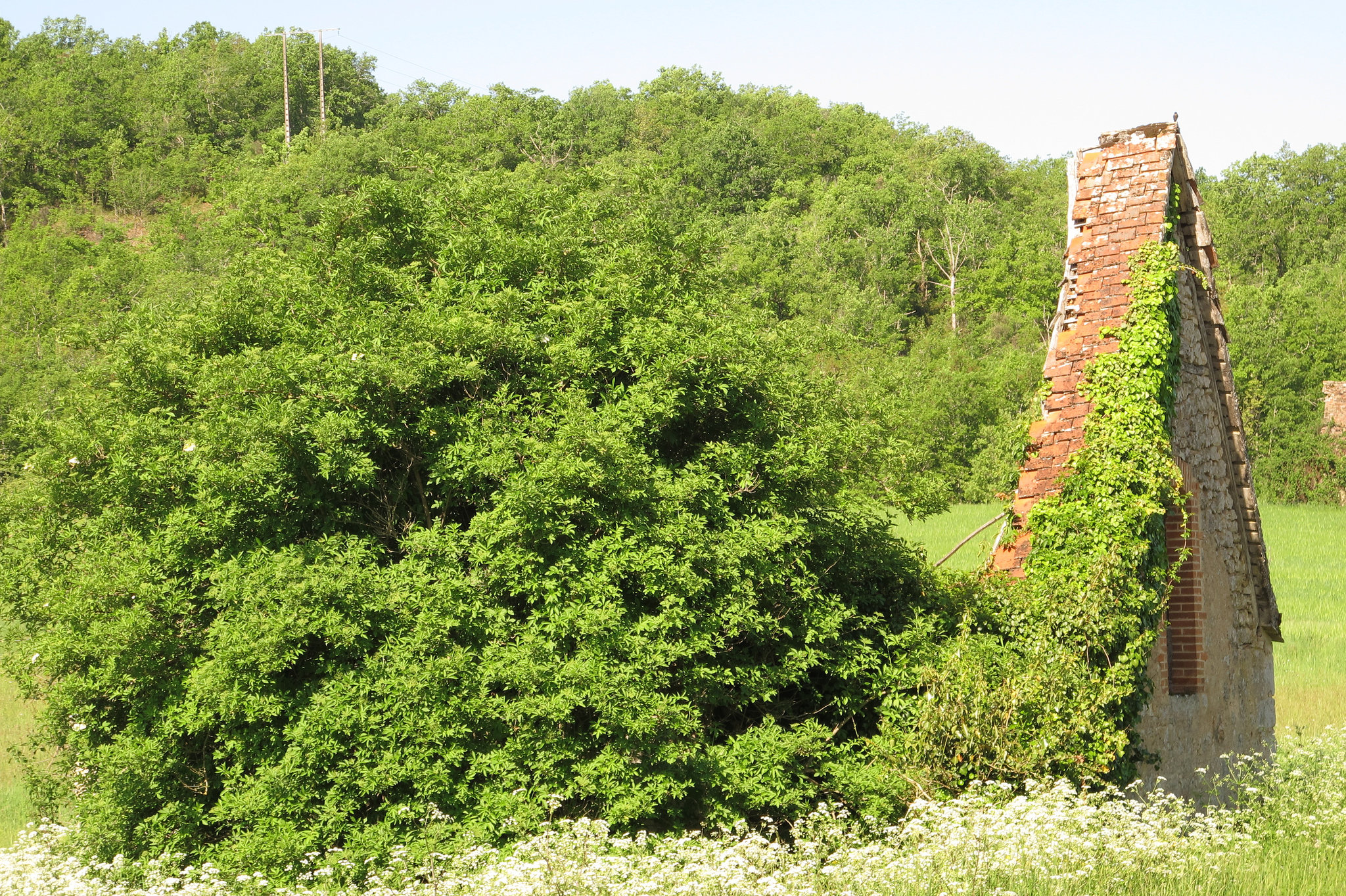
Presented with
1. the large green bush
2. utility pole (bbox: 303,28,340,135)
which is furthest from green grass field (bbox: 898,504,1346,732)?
utility pole (bbox: 303,28,340,135)

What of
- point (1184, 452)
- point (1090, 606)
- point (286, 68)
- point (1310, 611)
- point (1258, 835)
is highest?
point (286, 68)

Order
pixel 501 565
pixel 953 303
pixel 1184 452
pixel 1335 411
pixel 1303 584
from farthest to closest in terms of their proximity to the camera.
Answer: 1. pixel 953 303
2. pixel 1335 411
3. pixel 1303 584
4. pixel 1184 452
5. pixel 501 565

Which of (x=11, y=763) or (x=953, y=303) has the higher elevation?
(x=953, y=303)

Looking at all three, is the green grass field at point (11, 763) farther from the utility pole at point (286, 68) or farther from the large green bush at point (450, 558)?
the utility pole at point (286, 68)

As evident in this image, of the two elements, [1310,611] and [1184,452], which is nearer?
[1184,452]

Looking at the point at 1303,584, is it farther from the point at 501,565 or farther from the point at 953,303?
the point at 953,303

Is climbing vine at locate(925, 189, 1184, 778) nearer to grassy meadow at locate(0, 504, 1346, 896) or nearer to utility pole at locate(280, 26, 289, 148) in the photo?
grassy meadow at locate(0, 504, 1346, 896)

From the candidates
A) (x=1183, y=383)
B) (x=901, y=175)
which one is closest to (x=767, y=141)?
(x=901, y=175)

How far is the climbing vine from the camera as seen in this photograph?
8.66 m

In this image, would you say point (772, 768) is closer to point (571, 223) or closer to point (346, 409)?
point (346, 409)

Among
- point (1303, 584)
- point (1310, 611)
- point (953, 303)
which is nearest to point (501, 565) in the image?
point (1310, 611)

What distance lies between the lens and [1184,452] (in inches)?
435

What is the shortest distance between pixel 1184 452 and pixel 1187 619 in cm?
163

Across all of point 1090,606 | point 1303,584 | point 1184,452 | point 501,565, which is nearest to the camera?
point 501,565
